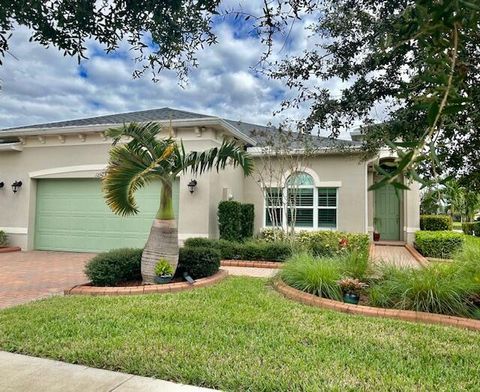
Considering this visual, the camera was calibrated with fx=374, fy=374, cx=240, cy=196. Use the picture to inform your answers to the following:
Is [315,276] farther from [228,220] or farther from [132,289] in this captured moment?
[228,220]

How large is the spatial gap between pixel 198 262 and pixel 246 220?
602cm

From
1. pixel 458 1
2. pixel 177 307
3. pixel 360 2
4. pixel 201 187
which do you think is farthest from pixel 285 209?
pixel 458 1

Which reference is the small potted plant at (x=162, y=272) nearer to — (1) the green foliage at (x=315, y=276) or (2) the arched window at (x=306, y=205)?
(1) the green foliage at (x=315, y=276)

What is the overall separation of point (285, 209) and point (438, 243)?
558 cm

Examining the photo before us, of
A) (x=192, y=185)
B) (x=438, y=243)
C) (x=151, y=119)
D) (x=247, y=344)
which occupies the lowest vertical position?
(x=247, y=344)

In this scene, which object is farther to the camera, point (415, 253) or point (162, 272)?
point (415, 253)

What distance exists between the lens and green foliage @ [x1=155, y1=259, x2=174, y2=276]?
306 inches

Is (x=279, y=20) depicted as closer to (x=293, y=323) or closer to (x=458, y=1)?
(x=458, y=1)

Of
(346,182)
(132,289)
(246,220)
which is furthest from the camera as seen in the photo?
(346,182)

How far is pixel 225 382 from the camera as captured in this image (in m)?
3.68

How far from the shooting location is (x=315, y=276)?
23.8ft

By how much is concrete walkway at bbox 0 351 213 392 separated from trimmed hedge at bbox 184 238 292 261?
739 cm

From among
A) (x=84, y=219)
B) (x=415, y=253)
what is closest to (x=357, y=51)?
(x=415, y=253)

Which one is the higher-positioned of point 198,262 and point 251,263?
point 198,262
